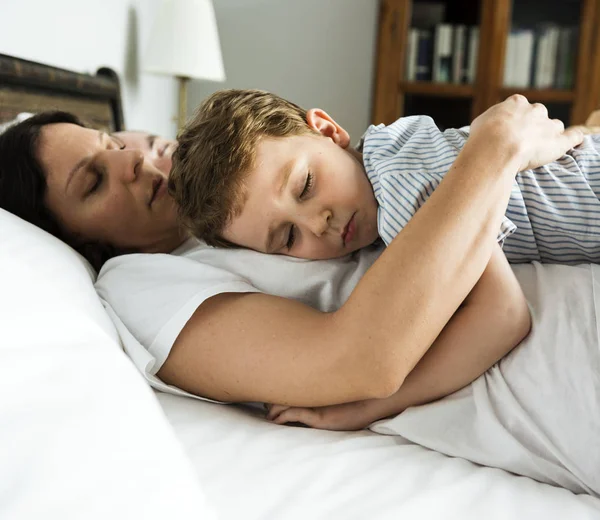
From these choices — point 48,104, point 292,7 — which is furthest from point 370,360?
point 292,7

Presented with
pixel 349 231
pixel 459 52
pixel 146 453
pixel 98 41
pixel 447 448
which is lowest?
pixel 447 448

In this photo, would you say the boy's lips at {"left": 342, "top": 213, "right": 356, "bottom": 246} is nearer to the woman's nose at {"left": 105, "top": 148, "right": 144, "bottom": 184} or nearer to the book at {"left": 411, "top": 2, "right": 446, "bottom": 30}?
the woman's nose at {"left": 105, "top": 148, "right": 144, "bottom": 184}

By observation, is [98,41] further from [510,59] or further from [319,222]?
[510,59]

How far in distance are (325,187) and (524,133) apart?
307mm

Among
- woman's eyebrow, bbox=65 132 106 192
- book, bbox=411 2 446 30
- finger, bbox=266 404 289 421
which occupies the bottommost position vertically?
finger, bbox=266 404 289 421

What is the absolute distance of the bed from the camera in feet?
1.57

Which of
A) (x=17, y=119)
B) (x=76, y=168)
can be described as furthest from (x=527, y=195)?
(x=17, y=119)

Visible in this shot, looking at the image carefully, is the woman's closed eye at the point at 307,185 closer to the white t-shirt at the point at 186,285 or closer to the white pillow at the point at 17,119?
the white t-shirt at the point at 186,285

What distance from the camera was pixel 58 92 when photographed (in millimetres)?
1739

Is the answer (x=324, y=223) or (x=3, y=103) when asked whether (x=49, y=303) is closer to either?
(x=324, y=223)

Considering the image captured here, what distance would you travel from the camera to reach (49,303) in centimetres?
71

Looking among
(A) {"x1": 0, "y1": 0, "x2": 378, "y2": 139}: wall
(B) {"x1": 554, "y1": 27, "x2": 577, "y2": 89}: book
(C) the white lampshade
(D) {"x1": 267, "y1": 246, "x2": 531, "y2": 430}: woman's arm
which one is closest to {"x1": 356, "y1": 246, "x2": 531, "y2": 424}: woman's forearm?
(D) {"x1": 267, "y1": 246, "x2": 531, "y2": 430}: woman's arm

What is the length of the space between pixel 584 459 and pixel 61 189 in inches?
40.0

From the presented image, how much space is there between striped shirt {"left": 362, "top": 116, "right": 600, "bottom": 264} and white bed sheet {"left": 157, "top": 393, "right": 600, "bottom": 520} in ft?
1.03
